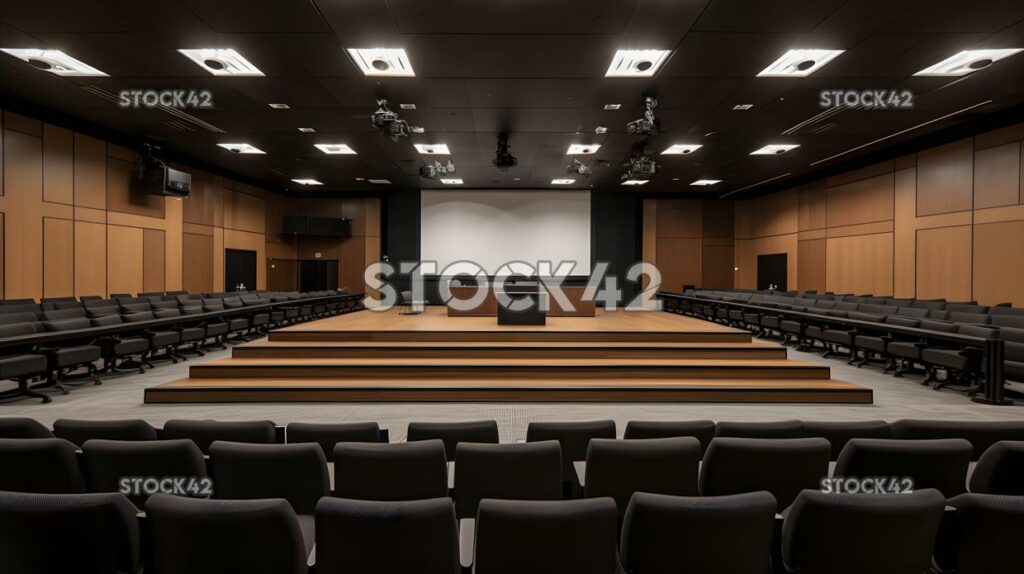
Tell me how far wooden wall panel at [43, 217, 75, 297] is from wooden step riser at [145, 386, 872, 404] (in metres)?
5.95

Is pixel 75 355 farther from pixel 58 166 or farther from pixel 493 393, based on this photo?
→ pixel 58 166

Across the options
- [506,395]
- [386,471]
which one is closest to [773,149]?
[506,395]

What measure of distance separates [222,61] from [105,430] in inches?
219

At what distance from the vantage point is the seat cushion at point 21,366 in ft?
16.1

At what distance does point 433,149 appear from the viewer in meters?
10.7

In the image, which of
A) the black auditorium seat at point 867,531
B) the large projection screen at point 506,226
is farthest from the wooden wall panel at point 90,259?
the black auditorium seat at point 867,531

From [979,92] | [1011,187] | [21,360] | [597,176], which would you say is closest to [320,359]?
[21,360]

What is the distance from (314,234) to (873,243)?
53.7ft

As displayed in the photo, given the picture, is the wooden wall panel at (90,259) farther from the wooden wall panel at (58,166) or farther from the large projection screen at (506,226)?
the large projection screen at (506,226)

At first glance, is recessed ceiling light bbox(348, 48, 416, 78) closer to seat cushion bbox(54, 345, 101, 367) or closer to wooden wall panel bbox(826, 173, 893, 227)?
seat cushion bbox(54, 345, 101, 367)

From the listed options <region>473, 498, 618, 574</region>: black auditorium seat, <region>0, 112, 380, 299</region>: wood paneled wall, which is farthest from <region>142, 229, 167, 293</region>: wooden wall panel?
<region>473, 498, 618, 574</region>: black auditorium seat

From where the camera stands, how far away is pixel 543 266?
15859 mm

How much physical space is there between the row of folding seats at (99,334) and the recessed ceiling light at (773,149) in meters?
11.0

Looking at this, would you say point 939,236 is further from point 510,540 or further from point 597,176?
point 510,540
